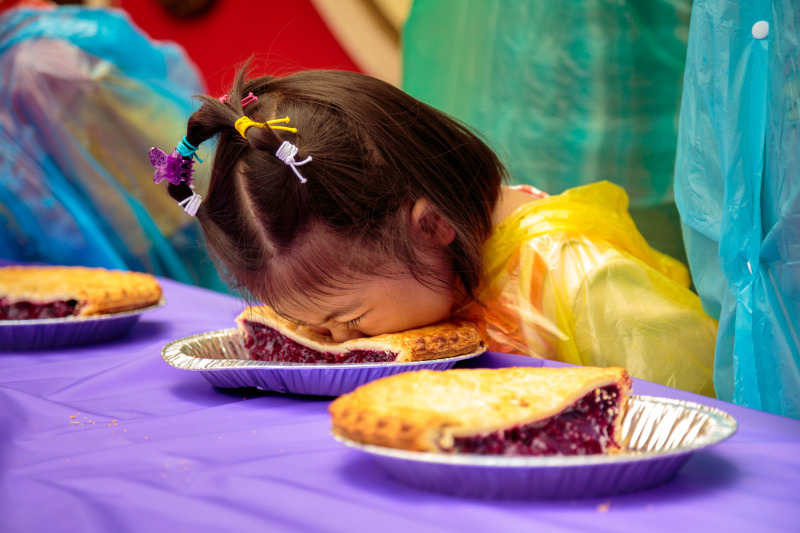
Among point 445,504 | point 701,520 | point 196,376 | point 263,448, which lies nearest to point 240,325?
point 196,376

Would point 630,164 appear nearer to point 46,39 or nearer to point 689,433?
point 689,433

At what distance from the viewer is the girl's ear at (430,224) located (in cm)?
109

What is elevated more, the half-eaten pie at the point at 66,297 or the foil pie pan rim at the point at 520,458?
the foil pie pan rim at the point at 520,458

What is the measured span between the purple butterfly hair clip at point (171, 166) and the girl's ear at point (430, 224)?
367 mm

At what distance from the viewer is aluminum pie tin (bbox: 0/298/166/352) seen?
133cm

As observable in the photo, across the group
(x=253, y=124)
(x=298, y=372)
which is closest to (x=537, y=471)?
(x=298, y=372)

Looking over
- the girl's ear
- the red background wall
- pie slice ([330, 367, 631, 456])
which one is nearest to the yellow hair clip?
the girl's ear

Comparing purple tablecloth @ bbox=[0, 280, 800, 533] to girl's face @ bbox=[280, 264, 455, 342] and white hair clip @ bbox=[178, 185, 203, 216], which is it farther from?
white hair clip @ bbox=[178, 185, 203, 216]

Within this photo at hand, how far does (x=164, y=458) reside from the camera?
74 centimetres

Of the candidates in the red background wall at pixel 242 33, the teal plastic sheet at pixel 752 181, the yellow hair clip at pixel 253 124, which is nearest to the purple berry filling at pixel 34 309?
the yellow hair clip at pixel 253 124

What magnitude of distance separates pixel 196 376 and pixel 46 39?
171cm

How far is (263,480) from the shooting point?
0.66 m

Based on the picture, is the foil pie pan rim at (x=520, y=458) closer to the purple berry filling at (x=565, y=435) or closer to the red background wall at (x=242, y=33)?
the purple berry filling at (x=565, y=435)

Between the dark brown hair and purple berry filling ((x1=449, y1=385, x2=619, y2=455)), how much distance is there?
0.46 metres
